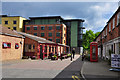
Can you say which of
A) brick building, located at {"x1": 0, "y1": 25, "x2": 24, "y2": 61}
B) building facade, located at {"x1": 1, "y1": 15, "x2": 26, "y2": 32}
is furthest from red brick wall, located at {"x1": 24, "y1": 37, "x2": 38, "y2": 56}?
building facade, located at {"x1": 1, "y1": 15, "x2": 26, "y2": 32}

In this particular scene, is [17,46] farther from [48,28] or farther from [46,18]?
[46,18]

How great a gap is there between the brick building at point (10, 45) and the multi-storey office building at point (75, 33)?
152 feet

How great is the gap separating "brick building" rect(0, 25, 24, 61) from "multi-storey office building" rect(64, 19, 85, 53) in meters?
46.2

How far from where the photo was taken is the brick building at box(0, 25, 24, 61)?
21.6 metres

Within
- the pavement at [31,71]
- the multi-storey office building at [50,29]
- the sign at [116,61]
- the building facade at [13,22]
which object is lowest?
the pavement at [31,71]

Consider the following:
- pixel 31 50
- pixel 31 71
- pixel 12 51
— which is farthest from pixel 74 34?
pixel 31 71

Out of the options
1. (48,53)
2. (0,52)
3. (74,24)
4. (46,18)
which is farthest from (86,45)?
(0,52)

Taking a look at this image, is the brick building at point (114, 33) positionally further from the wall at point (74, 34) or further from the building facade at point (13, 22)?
the building facade at point (13, 22)

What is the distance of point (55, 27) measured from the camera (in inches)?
2446

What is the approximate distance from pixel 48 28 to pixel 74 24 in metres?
16.1

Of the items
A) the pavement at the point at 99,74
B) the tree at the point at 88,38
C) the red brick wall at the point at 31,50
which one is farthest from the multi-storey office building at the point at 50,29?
the pavement at the point at 99,74

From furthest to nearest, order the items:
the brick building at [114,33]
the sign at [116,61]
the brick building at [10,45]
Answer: the brick building at [10,45] < the brick building at [114,33] < the sign at [116,61]

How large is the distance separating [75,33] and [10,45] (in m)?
51.0

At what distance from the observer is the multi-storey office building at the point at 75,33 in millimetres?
71375
